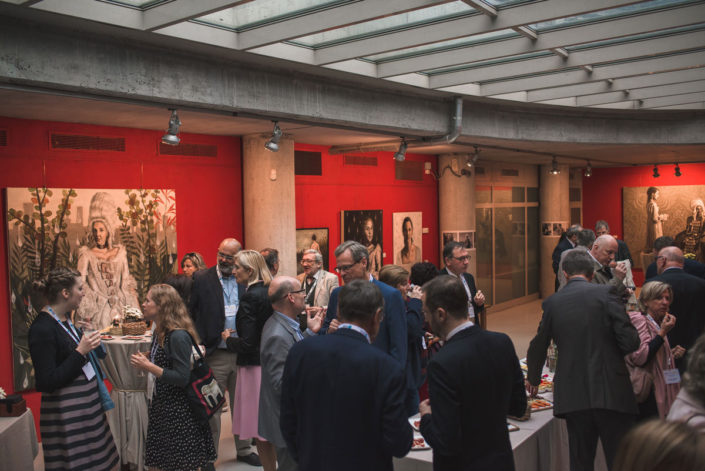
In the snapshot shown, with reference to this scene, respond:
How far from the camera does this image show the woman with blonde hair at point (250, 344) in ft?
14.7

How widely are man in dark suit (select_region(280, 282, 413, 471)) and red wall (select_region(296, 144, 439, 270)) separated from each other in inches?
285

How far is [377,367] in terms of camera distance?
2.60m

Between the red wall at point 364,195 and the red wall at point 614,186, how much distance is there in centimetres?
714

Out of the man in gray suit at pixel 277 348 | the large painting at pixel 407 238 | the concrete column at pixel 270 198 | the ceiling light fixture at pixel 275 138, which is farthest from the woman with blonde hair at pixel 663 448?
the large painting at pixel 407 238

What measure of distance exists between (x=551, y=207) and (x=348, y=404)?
14508 mm

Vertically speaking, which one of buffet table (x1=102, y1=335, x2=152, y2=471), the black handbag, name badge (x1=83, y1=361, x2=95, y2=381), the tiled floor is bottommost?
the tiled floor

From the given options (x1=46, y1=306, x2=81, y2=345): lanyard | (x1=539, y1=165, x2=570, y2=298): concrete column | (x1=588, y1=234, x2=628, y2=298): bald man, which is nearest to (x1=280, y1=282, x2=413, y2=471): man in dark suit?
(x1=46, y1=306, x2=81, y2=345): lanyard

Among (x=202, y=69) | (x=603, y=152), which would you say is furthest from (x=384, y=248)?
(x=202, y=69)

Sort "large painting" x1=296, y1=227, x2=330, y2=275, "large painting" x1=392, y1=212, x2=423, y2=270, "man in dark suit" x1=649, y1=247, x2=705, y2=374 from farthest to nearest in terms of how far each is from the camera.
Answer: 1. "large painting" x1=392, y1=212, x2=423, y2=270
2. "large painting" x1=296, y1=227, x2=330, y2=275
3. "man in dark suit" x1=649, y1=247, x2=705, y2=374

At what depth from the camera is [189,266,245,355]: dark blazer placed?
5605 millimetres

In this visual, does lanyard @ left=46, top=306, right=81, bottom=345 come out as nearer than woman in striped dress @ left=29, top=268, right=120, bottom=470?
No

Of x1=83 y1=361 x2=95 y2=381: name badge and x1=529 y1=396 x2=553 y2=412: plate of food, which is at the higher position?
x1=83 y1=361 x2=95 y2=381: name badge

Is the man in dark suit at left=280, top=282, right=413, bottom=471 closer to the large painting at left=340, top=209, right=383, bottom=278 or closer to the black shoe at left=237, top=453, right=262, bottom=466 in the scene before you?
the black shoe at left=237, top=453, right=262, bottom=466

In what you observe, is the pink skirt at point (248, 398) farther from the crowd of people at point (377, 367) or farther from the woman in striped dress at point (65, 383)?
the woman in striped dress at point (65, 383)
